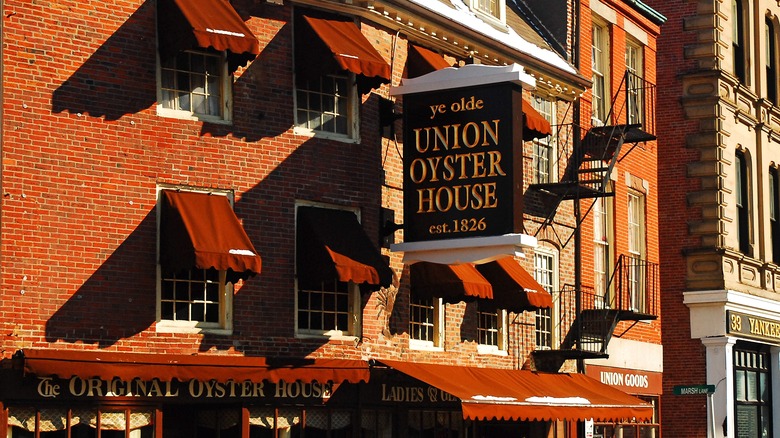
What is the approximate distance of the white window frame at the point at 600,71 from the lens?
1196 inches

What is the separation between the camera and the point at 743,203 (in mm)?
37062

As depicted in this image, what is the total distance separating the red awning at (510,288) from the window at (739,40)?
1496cm

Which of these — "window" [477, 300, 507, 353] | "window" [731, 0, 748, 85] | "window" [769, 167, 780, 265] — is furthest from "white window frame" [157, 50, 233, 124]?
"window" [769, 167, 780, 265]

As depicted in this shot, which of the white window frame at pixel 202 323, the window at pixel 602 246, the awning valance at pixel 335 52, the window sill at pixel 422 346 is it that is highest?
the awning valance at pixel 335 52

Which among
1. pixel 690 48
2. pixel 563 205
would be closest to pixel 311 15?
pixel 563 205

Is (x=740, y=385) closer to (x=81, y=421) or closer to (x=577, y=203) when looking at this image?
(x=577, y=203)

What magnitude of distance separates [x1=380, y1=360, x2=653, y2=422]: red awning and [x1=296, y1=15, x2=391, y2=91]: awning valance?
425 centimetres

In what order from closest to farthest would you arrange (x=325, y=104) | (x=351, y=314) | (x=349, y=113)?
(x=351, y=314) < (x=325, y=104) < (x=349, y=113)

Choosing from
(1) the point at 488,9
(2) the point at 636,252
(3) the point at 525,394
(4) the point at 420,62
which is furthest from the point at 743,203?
(4) the point at 420,62

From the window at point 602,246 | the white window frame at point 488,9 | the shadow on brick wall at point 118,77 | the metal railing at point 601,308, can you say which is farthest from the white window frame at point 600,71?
the shadow on brick wall at point 118,77

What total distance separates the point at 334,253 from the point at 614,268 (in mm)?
11312

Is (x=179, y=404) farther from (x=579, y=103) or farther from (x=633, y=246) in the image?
(x=633, y=246)

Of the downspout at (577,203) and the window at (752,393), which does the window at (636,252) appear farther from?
the window at (752,393)

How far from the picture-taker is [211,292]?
20.0 m
